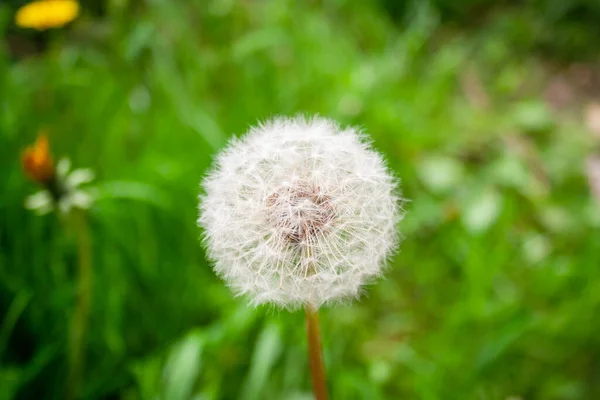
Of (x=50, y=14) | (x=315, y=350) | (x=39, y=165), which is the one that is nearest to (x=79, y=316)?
(x=39, y=165)

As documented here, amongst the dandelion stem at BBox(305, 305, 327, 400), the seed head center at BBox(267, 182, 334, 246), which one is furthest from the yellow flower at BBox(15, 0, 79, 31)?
the dandelion stem at BBox(305, 305, 327, 400)

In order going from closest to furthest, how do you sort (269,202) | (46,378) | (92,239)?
(269,202), (46,378), (92,239)

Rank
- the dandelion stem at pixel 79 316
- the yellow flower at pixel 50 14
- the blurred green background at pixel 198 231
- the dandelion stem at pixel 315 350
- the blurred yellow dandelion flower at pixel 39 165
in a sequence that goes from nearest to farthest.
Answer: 1. the dandelion stem at pixel 315 350
2. the blurred yellow dandelion flower at pixel 39 165
3. the dandelion stem at pixel 79 316
4. the blurred green background at pixel 198 231
5. the yellow flower at pixel 50 14

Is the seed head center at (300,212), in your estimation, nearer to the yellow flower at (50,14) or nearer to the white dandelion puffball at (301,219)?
the white dandelion puffball at (301,219)

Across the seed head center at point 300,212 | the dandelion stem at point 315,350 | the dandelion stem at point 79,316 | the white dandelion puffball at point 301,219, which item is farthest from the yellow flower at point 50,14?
the dandelion stem at point 315,350

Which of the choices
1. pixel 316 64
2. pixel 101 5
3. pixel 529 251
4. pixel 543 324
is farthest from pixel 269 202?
pixel 101 5

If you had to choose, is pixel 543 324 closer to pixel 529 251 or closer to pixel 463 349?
pixel 463 349

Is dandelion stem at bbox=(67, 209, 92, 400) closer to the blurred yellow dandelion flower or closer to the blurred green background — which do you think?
the blurred green background
